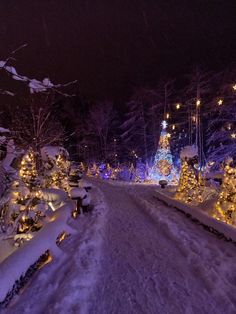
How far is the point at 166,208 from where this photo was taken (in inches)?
596

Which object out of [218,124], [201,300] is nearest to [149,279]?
[201,300]

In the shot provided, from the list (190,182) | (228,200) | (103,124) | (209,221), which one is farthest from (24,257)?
(103,124)

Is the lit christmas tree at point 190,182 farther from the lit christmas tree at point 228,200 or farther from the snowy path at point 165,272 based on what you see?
the snowy path at point 165,272

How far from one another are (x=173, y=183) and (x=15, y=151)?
87.4 ft

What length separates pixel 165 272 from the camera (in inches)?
259

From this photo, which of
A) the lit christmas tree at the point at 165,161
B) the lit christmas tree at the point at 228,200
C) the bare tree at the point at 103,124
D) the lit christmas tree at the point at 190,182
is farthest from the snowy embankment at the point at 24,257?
the bare tree at the point at 103,124

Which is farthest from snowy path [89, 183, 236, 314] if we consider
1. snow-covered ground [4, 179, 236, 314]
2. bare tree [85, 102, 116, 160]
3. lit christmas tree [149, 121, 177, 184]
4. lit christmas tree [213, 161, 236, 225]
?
bare tree [85, 102, 116, 160]

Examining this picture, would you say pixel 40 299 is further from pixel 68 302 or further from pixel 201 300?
pixel 201 300

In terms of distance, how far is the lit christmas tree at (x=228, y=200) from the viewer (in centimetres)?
1085

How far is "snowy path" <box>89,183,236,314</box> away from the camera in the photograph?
510 cm

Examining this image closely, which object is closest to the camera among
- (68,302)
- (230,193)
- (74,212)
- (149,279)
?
(68,302)

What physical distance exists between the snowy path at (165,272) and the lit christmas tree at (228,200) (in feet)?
3.58

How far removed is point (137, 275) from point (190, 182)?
10.5 metres

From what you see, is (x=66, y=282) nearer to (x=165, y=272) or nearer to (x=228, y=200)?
(x=165, y=272)
